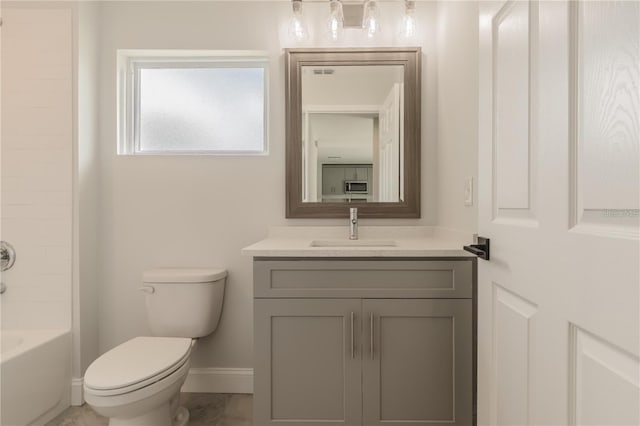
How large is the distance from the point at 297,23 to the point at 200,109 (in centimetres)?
79

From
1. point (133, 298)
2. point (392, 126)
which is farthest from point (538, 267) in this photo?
point (133, 298)

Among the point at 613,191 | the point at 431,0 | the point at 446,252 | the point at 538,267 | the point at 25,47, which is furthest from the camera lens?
the point at 431,0

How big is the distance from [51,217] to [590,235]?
2.34 m

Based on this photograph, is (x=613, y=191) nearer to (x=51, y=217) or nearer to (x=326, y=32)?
(x=326, y=32)

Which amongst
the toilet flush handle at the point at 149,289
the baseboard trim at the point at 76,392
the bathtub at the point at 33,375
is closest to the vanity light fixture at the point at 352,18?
the toilet flush handle at the point at 149,289

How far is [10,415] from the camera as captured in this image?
62.0 inches

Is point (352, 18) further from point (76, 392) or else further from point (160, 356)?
point (76, 392)

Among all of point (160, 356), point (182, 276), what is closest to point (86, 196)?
point (182, 276)

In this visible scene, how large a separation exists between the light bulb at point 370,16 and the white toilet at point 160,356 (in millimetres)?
1591

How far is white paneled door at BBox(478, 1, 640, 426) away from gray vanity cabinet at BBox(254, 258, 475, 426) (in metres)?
0.44

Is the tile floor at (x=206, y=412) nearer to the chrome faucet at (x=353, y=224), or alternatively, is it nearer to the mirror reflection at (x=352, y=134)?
the chrome faucet at (x=353, y=224)

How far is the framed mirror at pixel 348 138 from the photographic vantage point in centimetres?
208

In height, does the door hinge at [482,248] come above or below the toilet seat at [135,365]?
above

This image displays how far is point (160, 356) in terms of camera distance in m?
1.55
